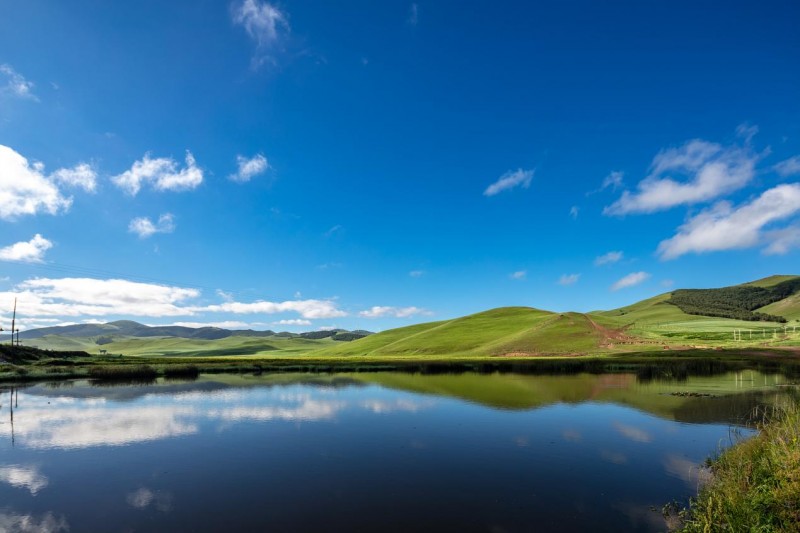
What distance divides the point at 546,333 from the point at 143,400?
99.8 meters

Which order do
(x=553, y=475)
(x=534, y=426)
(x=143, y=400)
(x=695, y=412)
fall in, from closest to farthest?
(x=553, y=475)
(x=534, y=426)
(x=695, y=412)
(x=143, y=400)

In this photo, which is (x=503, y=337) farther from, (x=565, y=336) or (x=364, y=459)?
(x=364, y=459)

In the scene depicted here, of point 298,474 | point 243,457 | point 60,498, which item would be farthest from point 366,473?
point 60,498

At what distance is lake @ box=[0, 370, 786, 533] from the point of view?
1591 centimetres

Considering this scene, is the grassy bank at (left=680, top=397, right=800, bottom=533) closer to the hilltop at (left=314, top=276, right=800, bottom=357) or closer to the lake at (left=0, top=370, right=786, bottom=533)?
the lake at (left=0, top=370, right=786, bottom=533)

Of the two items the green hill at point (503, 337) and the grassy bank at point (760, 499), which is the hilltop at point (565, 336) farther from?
the grassy bank at point (760, 499)

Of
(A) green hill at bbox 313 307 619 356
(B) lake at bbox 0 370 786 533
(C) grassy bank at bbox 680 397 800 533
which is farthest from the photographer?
(A) green hill at bbox 313 307 619 356

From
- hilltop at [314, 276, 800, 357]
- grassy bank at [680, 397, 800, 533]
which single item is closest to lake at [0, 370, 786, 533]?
grassy bank at [680, 397, 800, 533]

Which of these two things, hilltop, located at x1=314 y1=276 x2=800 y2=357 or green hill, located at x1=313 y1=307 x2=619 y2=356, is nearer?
hilltop, located at x1=314 y1=276 x2=800 y2=357

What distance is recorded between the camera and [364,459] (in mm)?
23312

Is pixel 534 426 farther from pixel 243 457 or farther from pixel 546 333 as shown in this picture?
pixel 546 333

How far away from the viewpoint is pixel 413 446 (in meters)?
26.5

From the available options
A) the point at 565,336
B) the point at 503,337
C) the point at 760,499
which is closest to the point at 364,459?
the point at 760,499

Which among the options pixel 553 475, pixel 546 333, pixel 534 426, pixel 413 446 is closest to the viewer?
pixel 553 475
